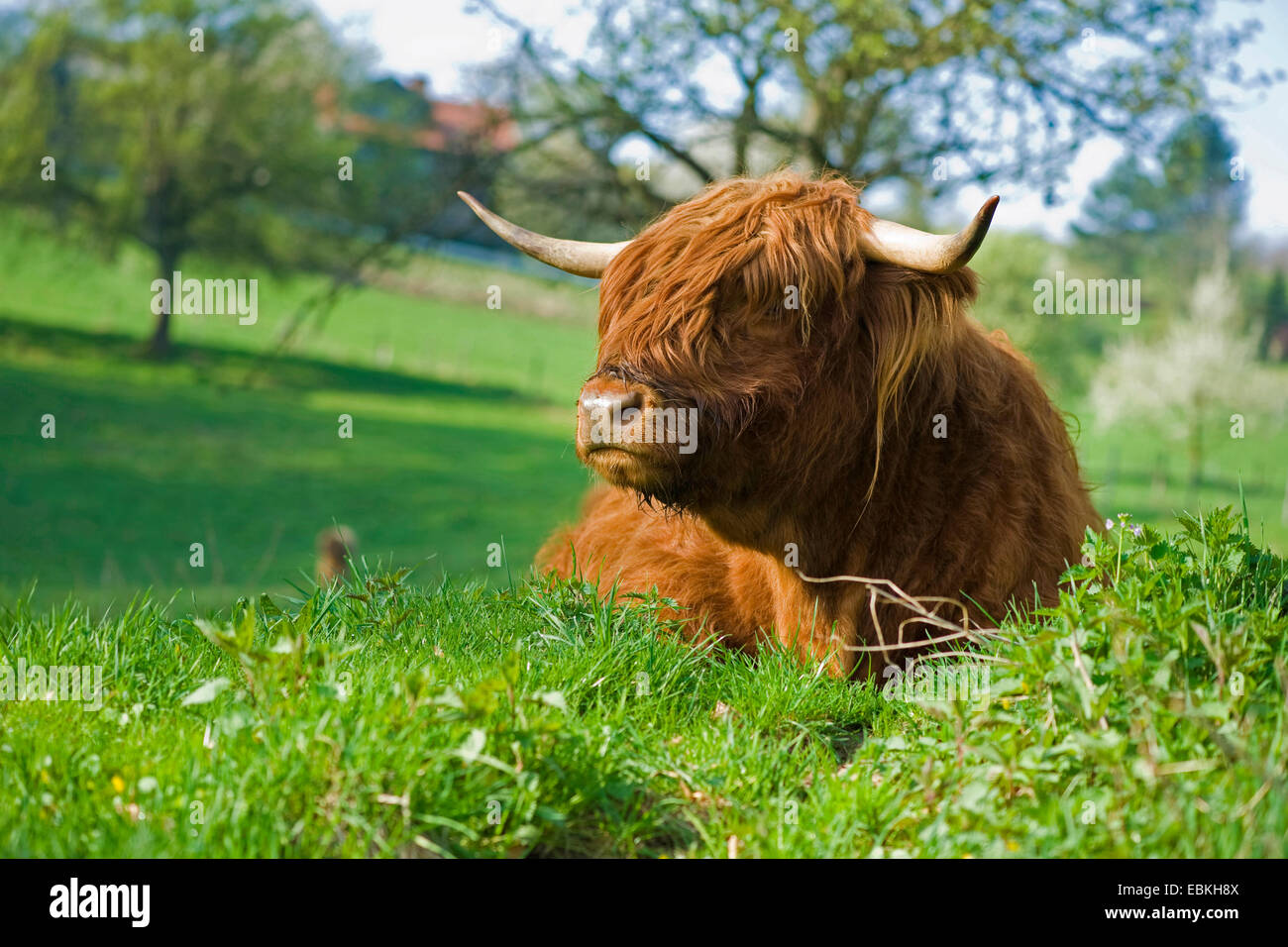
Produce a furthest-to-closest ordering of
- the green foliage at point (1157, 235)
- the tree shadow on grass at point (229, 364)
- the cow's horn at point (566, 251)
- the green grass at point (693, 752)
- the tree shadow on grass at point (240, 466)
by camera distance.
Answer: the green foliage at point (1157, 235), the tree shadow on grass at point (229, 364), the tree shadow on grass at point (240, 466), the cow's horn at point (566, 251), the green grass at point (693, 752)

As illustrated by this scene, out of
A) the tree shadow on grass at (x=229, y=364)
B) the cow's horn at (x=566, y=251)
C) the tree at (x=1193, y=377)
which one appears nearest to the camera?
the cow's horn at (x=566, y=251)

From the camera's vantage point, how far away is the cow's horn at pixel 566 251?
4676 mm

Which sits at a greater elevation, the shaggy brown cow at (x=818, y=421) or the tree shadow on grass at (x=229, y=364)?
the tree shadow on grass at (x=229, y=364)

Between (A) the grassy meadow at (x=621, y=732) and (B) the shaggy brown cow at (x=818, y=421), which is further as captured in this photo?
(B) the shaggy brown cow at (x=818, y=421)

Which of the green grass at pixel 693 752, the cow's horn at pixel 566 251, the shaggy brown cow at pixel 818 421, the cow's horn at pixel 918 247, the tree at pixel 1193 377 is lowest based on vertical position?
the green grass at pixel 693 752

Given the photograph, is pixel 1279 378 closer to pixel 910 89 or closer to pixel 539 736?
pixel 910 89

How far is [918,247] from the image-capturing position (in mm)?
3959

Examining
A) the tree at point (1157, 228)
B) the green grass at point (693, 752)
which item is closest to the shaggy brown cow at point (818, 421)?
the green grass at point (693, 752)

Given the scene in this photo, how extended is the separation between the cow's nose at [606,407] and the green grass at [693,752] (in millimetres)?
706

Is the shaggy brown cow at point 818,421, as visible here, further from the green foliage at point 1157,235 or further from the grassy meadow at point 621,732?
the green foliage at point 1157,235

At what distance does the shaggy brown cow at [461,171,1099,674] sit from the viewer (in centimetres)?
373

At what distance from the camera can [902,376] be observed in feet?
13.2
